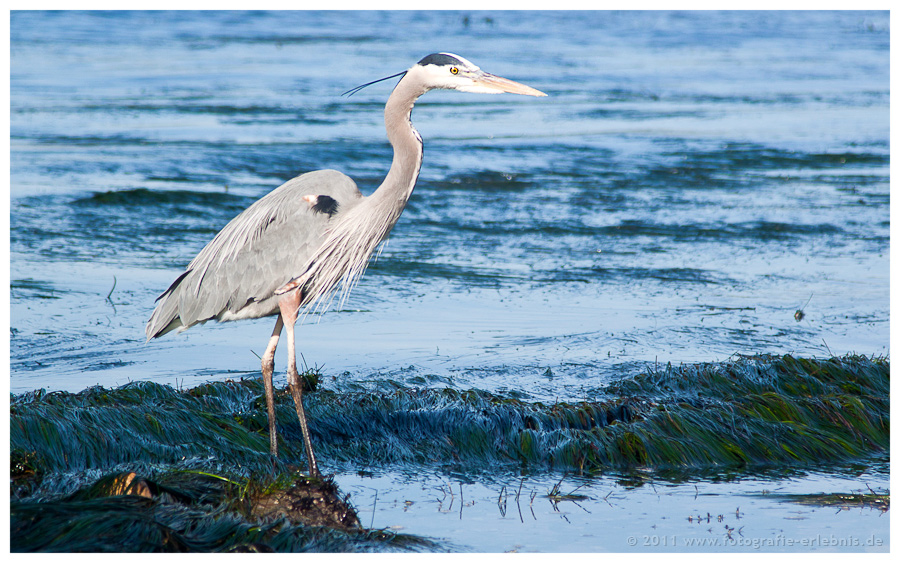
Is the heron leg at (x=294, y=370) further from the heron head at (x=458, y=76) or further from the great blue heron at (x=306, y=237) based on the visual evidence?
the heron head at (x=458, y=76)

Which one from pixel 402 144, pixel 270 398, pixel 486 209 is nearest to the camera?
pixel 270 398

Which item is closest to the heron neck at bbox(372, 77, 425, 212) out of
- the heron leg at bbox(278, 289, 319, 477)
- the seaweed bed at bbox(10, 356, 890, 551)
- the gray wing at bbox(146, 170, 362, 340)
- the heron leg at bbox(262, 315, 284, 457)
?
the gray wing at bbox(146, 170, 362, 340)

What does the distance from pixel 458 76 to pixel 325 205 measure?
1.05 meters

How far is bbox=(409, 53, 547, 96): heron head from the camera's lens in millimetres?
5375

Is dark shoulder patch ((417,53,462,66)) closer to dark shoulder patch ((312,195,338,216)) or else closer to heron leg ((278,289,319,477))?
dark shoulder patch ((312,195,338,216))

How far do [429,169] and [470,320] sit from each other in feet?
19.9

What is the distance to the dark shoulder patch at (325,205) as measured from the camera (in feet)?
18.4

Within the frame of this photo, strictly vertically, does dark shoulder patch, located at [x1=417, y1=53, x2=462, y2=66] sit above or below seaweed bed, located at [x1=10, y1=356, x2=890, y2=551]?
above

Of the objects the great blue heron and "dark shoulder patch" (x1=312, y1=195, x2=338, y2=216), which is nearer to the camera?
the great blue heron

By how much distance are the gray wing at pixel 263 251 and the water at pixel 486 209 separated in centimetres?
71

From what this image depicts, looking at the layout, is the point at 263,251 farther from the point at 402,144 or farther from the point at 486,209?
the point at 486,209

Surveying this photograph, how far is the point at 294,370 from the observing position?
17.8ft

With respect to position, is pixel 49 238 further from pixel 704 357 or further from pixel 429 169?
pixel 704 357

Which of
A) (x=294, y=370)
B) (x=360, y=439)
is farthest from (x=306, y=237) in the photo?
(x=360, y=439)
